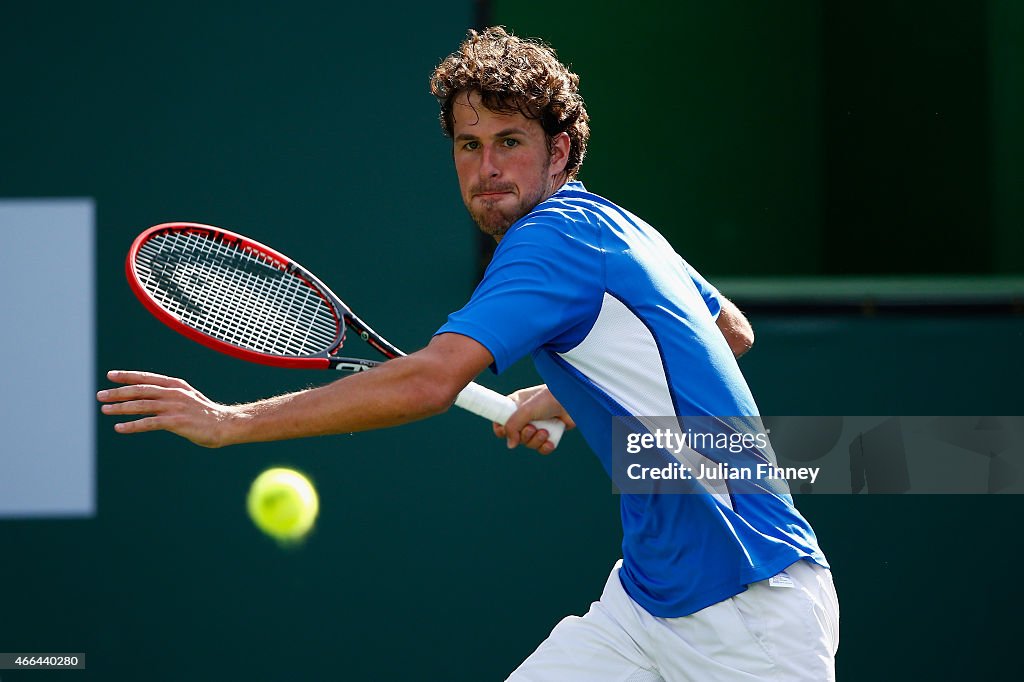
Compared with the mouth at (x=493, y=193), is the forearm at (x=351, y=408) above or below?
below

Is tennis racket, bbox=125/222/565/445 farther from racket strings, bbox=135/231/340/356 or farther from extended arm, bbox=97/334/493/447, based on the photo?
extended arm, bbox=97/334/493/447

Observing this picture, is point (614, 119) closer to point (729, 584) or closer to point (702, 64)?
point (702, 64)

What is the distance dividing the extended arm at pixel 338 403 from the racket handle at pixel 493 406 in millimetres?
582

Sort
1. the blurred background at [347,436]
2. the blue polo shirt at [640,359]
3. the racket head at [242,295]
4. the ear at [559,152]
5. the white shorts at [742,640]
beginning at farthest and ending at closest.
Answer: the blurred background at [347,436]
the racket head at [242,295]
the ear at [559,152]
the white shorts at [742,640]
the blue polo shirt at [640,359]

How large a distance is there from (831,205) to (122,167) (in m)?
3.35

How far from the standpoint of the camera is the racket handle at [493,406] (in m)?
2.55

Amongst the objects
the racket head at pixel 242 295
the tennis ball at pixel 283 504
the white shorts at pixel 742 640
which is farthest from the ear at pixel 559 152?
the tennis ball at pixel 283 504

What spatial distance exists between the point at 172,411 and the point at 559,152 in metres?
0.99

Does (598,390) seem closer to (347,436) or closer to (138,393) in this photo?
(138,393)

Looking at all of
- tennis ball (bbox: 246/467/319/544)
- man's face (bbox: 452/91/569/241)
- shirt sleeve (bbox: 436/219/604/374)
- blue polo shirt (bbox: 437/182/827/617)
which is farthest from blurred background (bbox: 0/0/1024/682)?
shirt sleeve (bbox: 436/219/604/374)

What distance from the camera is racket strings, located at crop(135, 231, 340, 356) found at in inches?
104

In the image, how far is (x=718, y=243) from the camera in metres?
5.73

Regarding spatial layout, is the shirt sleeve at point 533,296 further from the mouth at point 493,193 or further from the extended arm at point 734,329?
the extended arm at point 734,329

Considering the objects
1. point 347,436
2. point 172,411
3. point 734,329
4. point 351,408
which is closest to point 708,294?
point 734,329
